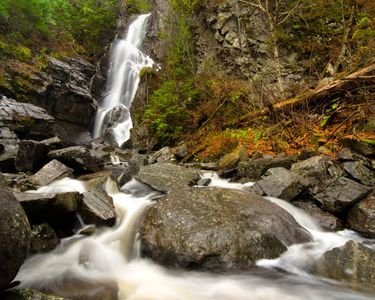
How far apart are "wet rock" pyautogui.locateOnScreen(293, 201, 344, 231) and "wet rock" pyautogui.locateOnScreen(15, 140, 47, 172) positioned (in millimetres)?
6415

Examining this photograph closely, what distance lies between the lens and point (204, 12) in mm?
14500

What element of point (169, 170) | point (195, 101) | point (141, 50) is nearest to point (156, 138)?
point (195, 101)

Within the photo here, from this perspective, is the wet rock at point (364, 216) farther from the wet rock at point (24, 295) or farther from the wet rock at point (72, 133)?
the wet rock at point (72, 133)

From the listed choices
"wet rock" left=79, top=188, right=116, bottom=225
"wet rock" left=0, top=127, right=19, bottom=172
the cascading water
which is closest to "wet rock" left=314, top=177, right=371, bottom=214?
"wet rock" left=79, top=188, right=116, bottom=225

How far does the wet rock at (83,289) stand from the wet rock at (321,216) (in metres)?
3.39

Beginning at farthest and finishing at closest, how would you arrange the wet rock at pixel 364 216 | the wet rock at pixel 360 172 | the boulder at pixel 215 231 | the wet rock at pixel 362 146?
the wet rock at pixel 362 146
the wet rock at pixel 360 172
the wet rock at pixel 364 216
the boulder at pixel 215 231

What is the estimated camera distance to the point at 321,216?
5199 mm

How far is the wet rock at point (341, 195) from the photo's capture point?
16.7 feet

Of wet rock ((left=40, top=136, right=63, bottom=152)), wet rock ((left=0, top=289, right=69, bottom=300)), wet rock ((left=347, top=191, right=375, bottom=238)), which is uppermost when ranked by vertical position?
wet rock ((left=40, top=136, right=63, bottom=152))

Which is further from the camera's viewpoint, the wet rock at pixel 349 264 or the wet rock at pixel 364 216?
the wet rock at pixel 364 216

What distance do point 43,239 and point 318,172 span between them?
4.70 metres

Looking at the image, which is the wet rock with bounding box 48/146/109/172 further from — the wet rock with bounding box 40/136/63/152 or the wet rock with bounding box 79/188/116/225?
the wet rock with bounding box 79/188/116/225

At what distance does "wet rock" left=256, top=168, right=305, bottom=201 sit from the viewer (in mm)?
5543

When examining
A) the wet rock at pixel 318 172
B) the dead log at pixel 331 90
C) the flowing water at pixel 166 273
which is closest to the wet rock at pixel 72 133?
the dead log at pixel 331 90
